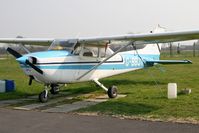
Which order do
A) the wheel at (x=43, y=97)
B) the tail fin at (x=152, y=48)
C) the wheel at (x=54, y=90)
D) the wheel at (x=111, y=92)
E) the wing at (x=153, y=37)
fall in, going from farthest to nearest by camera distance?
the tail fin at (x=152, y=48)
the wheel at (x=54, y=90)
the wheel at (x=111, y=92)
the wheel at (x=43, y=97)
the wing at (x=153, y=37)

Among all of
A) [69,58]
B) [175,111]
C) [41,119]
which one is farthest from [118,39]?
[41,119]

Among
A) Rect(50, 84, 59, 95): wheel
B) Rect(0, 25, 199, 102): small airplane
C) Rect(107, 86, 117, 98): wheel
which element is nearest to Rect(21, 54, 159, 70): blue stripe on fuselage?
Rect(0, 25, 199, 102): small airplane

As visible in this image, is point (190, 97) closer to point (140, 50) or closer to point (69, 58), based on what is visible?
point (69, 58)

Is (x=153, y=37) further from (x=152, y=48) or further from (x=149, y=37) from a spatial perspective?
(x=152, y=48)

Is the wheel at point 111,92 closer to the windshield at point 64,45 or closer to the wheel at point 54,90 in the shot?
the windshield at point 64,45

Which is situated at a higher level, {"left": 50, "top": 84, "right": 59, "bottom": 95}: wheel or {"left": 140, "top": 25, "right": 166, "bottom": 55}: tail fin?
{"left": 140, "top": 25, "right": 166, "bottom": 55}: tail fin

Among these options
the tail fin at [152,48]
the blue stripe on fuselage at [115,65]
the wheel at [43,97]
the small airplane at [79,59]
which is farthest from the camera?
the tail fin at [152,48]

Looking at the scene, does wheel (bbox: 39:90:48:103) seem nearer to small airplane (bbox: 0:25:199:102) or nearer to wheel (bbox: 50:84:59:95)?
small airplane (bbox: 0:25:199:102)

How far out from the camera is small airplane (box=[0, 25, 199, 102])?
36.7 feet

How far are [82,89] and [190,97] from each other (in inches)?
202

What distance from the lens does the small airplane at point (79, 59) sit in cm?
1119

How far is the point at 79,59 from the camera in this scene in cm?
1257

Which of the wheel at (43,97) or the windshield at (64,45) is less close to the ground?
the windshield at (64,45)

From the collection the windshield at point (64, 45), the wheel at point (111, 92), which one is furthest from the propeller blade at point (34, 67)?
the wheel at point (111, 92)
